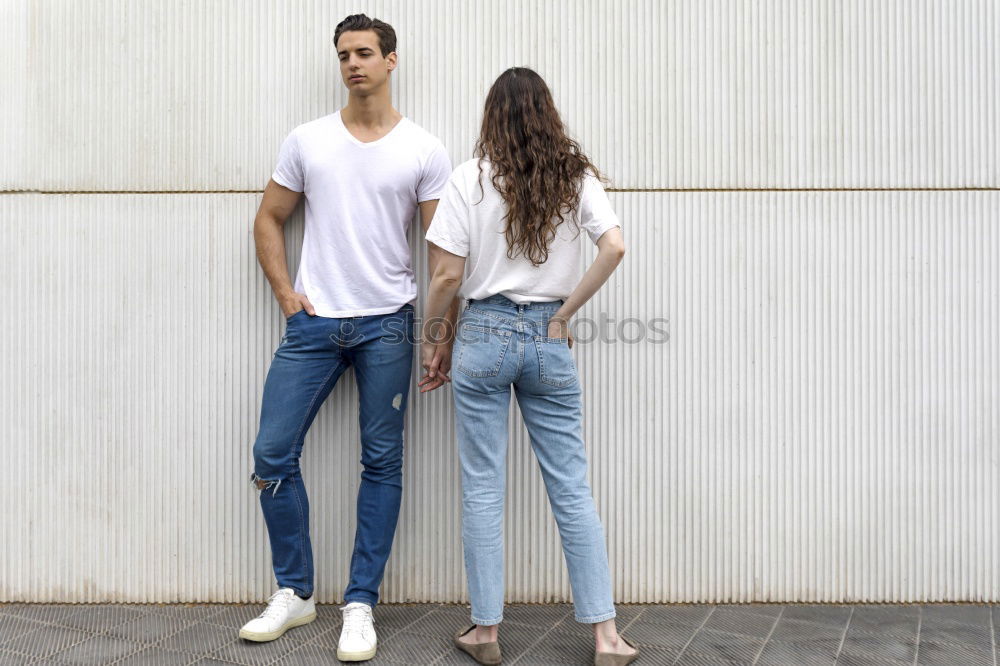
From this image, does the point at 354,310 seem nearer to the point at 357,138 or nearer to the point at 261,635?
the point at 357,138

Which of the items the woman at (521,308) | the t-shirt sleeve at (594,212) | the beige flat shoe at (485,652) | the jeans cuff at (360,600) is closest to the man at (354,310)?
the jeans cuff at (360,600)

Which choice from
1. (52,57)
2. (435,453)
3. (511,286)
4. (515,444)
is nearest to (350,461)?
(435,453)

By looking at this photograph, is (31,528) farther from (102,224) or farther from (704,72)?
(704,72)

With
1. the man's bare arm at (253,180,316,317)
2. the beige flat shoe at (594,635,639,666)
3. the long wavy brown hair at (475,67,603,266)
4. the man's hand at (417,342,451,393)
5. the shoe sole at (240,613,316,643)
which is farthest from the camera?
the man's bare arm at (253,180,316,317)

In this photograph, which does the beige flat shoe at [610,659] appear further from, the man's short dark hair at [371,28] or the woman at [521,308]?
the man's short dark hair at [371,28]

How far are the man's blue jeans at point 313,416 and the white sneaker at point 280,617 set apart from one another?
0.15 feet

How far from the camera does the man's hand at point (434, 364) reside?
2523 millimetres

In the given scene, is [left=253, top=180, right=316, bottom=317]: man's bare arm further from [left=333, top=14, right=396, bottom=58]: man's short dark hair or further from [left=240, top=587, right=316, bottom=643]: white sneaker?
[left=240, top=587, right=316, bottom=643]: white sneaker

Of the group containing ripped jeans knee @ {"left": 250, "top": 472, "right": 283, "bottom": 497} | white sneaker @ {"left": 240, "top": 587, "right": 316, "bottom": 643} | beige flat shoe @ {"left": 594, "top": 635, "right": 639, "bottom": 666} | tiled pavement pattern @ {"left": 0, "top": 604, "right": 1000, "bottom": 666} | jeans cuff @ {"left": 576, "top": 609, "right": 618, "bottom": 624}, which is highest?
ripped jeans knee @ {"left": 250, "top": 472, "right": 283, "bottom": 497}

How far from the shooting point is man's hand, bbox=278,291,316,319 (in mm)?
2557

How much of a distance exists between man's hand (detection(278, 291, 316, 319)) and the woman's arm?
2.86 feet

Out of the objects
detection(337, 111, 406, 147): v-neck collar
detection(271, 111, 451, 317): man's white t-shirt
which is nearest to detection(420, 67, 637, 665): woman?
detection(271, 111, 451, 317): man's white t-shirt

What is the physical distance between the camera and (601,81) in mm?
2754

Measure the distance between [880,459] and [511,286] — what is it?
1.62 metres
